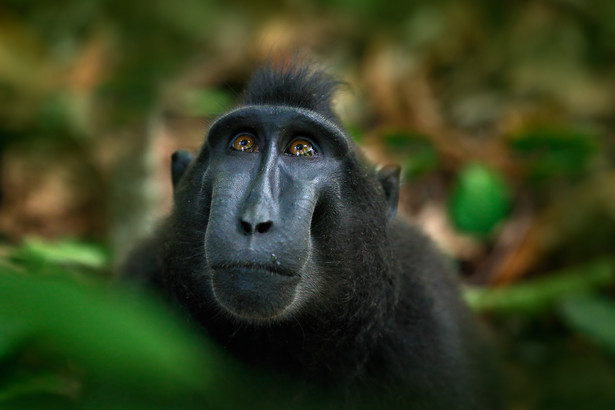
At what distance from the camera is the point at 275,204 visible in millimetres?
2287

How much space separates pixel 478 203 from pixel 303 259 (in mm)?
2855

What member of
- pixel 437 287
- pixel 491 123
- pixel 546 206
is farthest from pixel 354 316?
pixel 491 123

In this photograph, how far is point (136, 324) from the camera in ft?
2.19

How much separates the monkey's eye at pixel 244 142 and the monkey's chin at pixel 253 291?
48 centimetres

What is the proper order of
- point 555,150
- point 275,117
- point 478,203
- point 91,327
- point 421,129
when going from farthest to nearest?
1. point 421,129
2. point 555,150
3. point 478,203
4. point 275,117
5. point 91,327

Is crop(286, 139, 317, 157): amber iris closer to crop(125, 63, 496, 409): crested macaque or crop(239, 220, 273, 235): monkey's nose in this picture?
crop(125, 63, 496, 409): crested macaque

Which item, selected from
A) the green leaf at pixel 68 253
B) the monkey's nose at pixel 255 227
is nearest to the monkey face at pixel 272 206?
the monkey's nose at pixel 255 227

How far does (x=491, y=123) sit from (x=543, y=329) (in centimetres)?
289

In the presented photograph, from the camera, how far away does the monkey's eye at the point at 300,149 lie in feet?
8.25

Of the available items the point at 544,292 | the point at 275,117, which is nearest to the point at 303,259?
the point at 275,117

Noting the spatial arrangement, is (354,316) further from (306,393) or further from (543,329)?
(543,329)

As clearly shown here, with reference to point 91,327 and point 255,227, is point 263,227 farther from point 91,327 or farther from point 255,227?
point 91,327

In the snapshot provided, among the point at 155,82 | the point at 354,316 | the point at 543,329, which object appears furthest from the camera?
the point at 155,82

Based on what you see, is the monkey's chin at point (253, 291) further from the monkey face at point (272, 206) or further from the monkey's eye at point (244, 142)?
the monkey's eye at point (244, 142)
